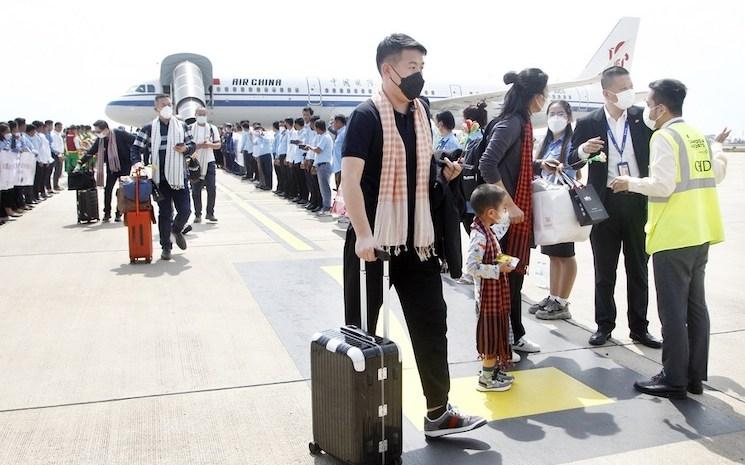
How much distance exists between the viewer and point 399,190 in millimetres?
3273

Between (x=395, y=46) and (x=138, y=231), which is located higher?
(x=395, y=46)

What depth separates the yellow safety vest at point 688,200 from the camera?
12.8ft

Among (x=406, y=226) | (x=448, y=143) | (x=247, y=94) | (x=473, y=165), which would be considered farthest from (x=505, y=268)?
(x=247, y=94)

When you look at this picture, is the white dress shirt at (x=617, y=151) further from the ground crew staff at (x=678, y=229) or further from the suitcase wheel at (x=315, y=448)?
the suitcase wheel at (x=315, y=448)

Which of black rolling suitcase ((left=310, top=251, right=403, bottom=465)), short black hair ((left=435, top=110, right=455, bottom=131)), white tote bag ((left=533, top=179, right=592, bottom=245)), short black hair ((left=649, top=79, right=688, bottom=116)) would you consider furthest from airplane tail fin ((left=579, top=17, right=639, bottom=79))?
black rolling suitcase ((left=310, top=251, right=403, bottom=465))

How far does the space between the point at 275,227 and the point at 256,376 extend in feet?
21.8

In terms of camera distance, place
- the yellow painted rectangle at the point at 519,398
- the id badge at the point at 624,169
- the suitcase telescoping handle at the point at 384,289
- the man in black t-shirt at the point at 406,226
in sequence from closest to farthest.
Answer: the suitcase telescoping handle at the point at 384,289, the man in black t-shirt at the point at 406,226, the yellow painted rectangle at the point at 519,398, the id badge at the point at 624,169

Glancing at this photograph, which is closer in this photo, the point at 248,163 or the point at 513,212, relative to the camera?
the point at 513,212

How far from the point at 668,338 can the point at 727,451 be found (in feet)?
2.68

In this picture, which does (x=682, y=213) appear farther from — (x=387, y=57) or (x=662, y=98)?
(x=387, y=57)

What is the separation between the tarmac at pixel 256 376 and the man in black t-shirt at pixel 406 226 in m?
0.38

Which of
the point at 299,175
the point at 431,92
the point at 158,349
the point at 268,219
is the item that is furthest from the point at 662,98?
the point at 431,92

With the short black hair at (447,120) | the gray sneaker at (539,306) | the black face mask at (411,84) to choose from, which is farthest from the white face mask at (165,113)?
the black face mask at (411,84)

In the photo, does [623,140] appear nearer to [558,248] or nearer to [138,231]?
[558,248]
